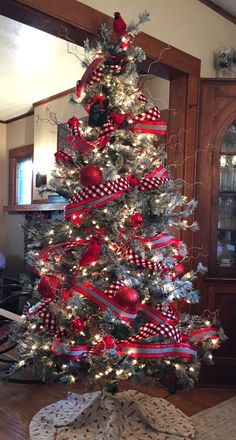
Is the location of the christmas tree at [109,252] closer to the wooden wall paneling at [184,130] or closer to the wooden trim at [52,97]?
the wooden wall paneling at [184,130]

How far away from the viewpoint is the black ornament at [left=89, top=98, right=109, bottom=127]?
1.81 metres

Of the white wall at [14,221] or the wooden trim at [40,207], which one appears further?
the white wall at [14,221]

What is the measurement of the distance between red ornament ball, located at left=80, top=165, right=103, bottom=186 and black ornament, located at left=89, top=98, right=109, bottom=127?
0.86ft

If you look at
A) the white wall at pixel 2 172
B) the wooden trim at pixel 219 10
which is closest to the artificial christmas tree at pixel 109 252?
the wooden trim at pixel 219 10

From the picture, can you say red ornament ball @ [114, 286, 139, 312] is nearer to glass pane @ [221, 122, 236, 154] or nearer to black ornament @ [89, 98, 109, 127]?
black ornament @ [89, 98, 109, 127]

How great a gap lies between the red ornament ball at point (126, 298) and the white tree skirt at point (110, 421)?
69cm

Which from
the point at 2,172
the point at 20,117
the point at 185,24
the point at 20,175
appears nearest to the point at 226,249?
the point at 185,24

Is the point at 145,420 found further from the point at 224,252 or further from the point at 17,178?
the point at 17,178

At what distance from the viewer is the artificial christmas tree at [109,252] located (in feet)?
5.59

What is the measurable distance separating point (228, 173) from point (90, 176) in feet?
4.39

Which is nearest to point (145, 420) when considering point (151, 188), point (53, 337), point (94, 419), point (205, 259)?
point (94, 419)

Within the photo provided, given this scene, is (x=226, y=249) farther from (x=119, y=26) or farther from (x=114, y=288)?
(x=119, y=26)

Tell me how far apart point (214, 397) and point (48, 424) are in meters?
1.10

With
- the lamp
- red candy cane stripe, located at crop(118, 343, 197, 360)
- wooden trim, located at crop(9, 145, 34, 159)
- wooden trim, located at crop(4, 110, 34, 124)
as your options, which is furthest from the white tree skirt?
wooden trim, located at crop(4, 110, 34, 124)
